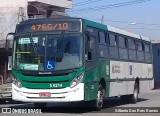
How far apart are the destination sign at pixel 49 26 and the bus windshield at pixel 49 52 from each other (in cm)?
28

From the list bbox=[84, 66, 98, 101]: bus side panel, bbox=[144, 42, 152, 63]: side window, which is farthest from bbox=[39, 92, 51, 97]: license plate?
bbox=[144, 42, 152, 63]: side window

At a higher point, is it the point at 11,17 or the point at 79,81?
the point at 11,17

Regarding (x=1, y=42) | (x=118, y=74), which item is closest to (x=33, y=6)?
(x=1, y=42)

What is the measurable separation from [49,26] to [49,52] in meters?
1.02

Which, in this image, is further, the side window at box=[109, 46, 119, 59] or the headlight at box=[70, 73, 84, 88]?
the side window at box=[109, 46, 119, 59]

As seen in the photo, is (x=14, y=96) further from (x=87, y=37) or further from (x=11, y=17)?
(x=11, y=17)

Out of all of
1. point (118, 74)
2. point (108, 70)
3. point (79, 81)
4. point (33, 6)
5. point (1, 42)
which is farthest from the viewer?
point (33, 6)

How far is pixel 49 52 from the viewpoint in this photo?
15086 mm

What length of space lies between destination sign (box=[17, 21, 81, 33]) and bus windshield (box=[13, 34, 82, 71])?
0.90 ft

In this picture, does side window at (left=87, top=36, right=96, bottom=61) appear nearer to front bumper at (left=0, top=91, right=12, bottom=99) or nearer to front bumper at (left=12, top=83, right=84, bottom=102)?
front bumper at (left=12, top=83, right=84, bottom=102)

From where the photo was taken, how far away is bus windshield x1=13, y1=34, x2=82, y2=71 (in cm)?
1492

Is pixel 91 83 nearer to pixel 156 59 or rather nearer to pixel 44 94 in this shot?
pixel 44 94

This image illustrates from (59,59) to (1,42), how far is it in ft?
70.0

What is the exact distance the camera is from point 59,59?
14.9 meters
